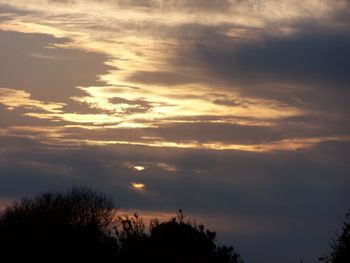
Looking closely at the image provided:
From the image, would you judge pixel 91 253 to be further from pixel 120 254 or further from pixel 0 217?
pixel 0 217

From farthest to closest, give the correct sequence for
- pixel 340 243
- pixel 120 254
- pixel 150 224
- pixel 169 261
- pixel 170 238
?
1. pixel 150 224
2. pixel 170 238
3. pixel 120 254
4. pixel 169 261
5. pixel 340 243

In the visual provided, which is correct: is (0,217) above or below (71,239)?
above

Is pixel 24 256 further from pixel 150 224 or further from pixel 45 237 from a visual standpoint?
pixel 150 224

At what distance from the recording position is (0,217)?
8525 cm

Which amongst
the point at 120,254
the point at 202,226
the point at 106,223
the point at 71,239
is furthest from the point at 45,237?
the point at 106,223

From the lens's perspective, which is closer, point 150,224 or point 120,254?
point 120,254

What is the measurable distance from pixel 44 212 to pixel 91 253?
1745 cm

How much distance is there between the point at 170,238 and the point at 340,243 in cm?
3419

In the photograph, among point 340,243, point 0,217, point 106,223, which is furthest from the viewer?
point 106,223

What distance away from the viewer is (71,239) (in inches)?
2566

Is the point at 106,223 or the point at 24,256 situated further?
the point at 106,223

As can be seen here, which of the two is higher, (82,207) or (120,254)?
(82,207)

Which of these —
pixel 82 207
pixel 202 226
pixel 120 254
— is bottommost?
pixel 120 254

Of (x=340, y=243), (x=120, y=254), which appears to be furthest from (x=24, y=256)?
(x=340, y=243)
